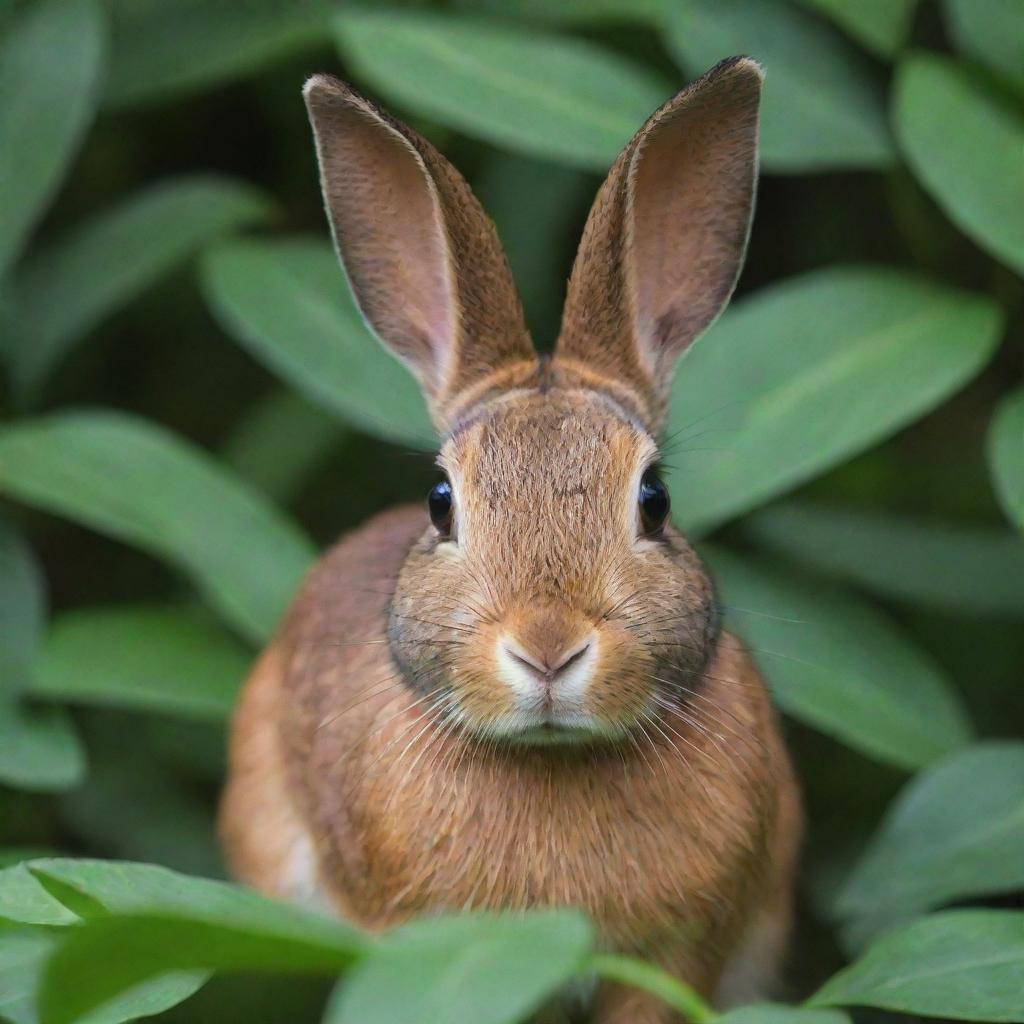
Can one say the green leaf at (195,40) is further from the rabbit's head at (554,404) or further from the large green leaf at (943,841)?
the large green leaf at (943,841)

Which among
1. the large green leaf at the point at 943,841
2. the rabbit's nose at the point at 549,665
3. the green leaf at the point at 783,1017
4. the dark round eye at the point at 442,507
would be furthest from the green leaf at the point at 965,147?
the green leaf at the point at 783,1017

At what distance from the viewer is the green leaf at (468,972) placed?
1.82 m

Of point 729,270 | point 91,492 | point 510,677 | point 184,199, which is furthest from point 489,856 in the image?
point 184,199

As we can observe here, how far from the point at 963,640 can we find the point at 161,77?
279 cm

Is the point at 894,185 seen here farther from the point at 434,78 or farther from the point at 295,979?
the point at 295,979

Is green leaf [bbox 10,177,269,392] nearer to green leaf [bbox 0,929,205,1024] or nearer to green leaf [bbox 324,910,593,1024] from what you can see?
green leaf [bbox 0,929,205,1024]

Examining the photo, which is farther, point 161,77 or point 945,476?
point 945,476

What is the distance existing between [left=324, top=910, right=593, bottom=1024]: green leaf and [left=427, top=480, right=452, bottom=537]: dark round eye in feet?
3.62

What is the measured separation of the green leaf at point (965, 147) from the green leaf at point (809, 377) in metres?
0.25

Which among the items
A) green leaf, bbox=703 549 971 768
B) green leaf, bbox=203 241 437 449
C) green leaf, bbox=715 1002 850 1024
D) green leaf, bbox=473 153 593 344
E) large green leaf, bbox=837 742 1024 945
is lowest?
green leaf, bbox=715 1002 850 1024

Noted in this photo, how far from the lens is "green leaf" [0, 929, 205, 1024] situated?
256 cm

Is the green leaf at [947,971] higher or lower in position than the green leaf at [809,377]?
lower

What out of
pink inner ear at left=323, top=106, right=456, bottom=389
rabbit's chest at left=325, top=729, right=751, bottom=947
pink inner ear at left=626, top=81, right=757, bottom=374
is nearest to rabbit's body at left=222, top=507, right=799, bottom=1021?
rabbit's chest at left=325, top=729, right=751, bottom=947

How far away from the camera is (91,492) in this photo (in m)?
4.04
